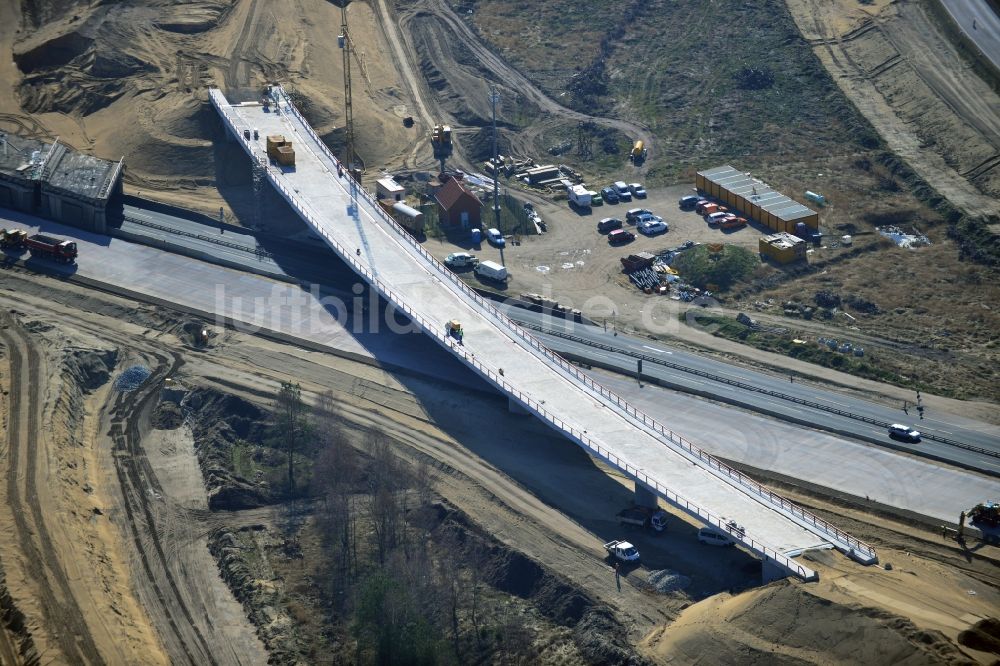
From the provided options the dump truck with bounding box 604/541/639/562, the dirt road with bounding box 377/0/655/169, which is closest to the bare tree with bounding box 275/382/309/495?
the dump truck with bounding box 604/541/639/562

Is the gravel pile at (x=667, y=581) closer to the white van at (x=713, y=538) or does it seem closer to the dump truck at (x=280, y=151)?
the white van at (x=713, y=538)

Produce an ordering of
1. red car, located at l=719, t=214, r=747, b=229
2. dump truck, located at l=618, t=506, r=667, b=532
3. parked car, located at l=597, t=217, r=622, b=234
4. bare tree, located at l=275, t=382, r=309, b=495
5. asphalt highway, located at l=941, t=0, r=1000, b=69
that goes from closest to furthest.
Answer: dump truck, located at l=618, t=506, r=667, b=532 < bare tree, located at l=275, t=382, r=309, b=495 < red car, located at l=719, t=214, r=747, b=229 < parked car, located at l=597, t=217, r=622, b=234 < asphalt highway, located at l=941, t=0, r=1000, b=69

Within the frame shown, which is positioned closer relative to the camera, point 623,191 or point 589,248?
point 589,248

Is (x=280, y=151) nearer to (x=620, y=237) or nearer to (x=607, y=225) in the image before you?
(x=607, y=225)

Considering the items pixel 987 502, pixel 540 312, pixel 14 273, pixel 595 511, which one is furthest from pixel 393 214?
pixel 987 502

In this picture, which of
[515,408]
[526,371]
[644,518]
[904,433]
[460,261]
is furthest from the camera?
[460,261]

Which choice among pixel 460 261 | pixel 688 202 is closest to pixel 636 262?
pixel 688 202

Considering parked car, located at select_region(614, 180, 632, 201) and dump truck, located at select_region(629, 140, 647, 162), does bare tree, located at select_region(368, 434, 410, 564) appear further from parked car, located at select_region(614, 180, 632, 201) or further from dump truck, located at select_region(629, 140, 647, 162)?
dump truck, located at select_region(629, 140, 647, 162)
